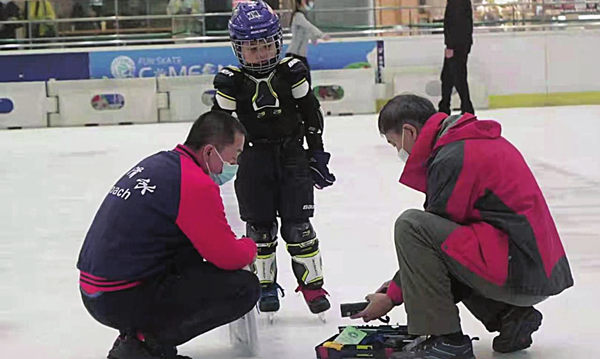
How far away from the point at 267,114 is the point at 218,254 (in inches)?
31.8

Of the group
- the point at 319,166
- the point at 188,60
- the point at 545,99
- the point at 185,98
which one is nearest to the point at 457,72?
the point at 545,99

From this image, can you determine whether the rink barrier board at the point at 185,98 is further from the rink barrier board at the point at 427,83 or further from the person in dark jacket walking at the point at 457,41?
the person in dark jacket walking at the point at 457,41

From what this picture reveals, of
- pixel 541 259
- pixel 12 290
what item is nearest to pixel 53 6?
pixel 12 290

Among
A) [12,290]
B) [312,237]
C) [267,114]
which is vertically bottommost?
[12,290]

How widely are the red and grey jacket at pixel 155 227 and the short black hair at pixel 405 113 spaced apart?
1.59 ft

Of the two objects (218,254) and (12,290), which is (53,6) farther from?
(218,254)

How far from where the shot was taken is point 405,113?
102 inches

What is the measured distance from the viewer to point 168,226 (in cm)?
253

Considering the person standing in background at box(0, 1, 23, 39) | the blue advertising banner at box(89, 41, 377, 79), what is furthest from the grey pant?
the person standing in background at box(0, 1, 23, 39)

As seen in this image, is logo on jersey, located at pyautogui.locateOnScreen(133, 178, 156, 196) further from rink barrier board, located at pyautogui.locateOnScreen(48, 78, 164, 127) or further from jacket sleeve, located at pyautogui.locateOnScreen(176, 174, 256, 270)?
rink barrier board, located at pyautogui.locateOnScreen(48, 78, 164, 127)

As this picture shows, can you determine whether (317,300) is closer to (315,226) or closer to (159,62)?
(315,226)

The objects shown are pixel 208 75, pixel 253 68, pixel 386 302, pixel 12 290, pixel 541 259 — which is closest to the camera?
pixel 541 259

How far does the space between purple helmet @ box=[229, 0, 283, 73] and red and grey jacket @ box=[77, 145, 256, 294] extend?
2.37 ft

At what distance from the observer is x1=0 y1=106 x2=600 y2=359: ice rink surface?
297 centimetres
